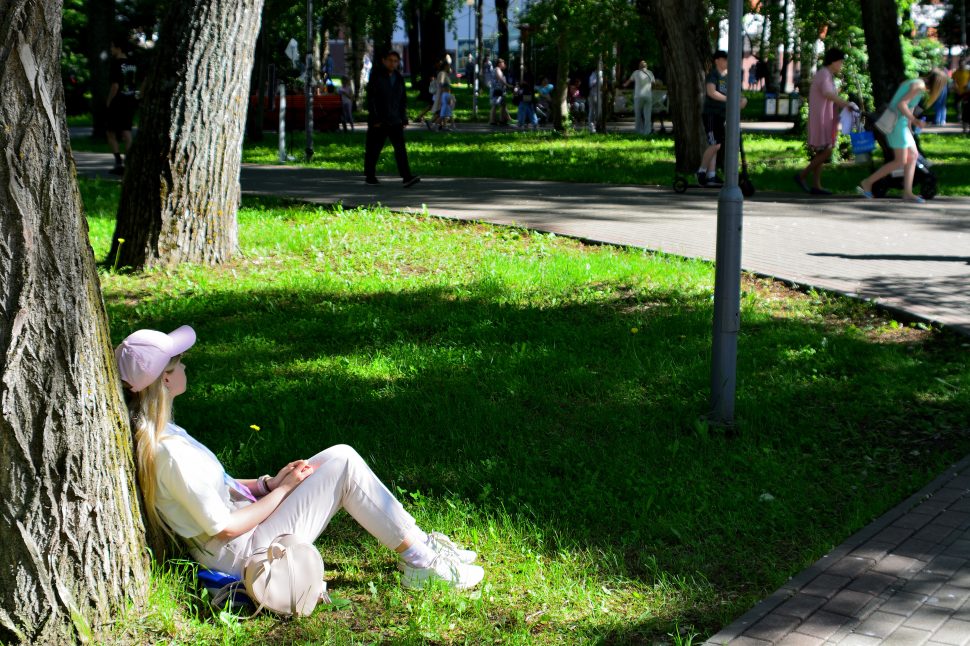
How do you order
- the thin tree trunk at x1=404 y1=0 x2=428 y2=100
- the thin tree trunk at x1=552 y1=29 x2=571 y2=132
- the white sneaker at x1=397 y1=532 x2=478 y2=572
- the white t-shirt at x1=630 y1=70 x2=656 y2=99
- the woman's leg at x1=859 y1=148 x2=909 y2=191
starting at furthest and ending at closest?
1. the thin tree trunk at x1=404 y1=0 x2=428 y2=100
2. the white t-shirt at x1=630 y1=70 x2=656 y2=99
3. the thin tree trunk at x1=552 y1=29 x2=571 y2=132
4. the woman's leg at x1=859 y1=148 x2=909 y2=191
5. the white sneaker at x1=397 y1=532 x2=478 y2=572

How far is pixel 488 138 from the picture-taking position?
27797 mm

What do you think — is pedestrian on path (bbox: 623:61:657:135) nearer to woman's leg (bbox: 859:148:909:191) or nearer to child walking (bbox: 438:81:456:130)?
child walking (bbox: 438:81:456:130)

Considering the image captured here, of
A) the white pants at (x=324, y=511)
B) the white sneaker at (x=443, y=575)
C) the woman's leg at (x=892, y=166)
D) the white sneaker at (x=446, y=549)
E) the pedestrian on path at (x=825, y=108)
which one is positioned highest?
the pedestrian on path at (x=825, y=108)

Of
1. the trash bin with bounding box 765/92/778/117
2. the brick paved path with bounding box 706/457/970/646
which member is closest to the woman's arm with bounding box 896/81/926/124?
the brick paved path with bounding box 706/457/970/646

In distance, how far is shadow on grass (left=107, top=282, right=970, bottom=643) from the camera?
15.7ft

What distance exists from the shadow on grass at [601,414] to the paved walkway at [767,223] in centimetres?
177

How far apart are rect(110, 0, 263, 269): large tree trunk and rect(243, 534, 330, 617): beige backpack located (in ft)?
20.2

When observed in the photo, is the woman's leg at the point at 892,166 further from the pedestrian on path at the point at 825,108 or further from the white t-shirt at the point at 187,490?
the white t-shirt at the point at 187,490

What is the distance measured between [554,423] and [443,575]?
1936 mm

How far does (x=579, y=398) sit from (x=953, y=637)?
289 centimetres

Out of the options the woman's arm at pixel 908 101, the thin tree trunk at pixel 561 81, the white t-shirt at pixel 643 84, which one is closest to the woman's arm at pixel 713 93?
the woman's arm at pixel 908 101

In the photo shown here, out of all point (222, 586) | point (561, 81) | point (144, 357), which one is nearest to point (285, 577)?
point (222, 586)

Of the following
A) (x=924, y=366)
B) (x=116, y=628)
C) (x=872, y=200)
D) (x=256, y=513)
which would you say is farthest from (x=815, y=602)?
(x=872, y=200)

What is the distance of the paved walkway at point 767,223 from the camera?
31.7 ft
